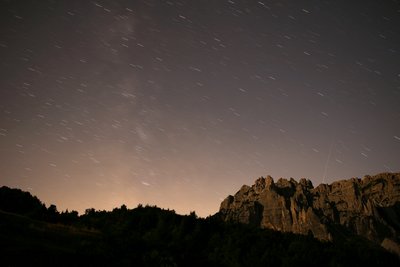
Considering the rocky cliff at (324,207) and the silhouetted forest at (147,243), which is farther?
the rocky cliff at (324,207)

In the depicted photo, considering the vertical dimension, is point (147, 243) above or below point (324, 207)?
below

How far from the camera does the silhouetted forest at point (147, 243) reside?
20.9 metres

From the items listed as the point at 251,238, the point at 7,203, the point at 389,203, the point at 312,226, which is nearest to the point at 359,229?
the point at 312,226

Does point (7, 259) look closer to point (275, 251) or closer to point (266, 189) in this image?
point (275, 251)

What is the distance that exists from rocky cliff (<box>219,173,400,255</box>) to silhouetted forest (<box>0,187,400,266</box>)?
3642 inches

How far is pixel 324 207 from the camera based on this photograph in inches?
5817

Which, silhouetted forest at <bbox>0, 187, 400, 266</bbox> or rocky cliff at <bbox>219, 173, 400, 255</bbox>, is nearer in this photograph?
silhouetted forest at <bbox>0, 187, 400, 266</bbox>

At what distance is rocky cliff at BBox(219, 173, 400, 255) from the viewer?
13120 centimetres

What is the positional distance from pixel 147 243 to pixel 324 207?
450 ft

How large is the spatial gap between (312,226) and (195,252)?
112 meters

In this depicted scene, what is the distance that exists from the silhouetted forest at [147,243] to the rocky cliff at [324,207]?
304 ft

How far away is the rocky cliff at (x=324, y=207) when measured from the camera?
13120 centimetres

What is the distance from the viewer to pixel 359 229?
432ft

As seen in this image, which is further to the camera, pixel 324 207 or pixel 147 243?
pixel 324 207
